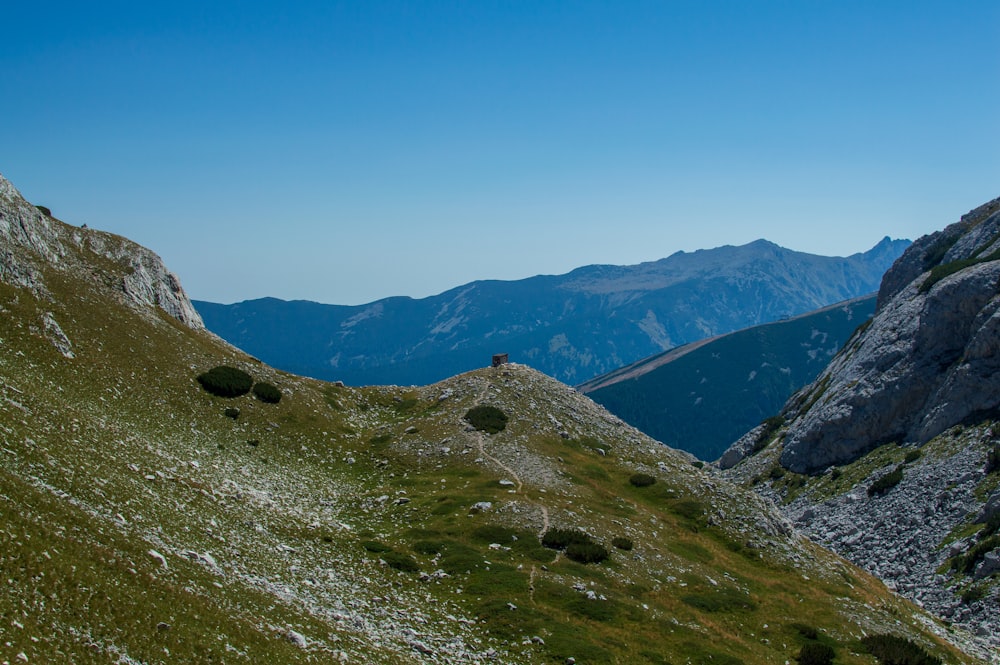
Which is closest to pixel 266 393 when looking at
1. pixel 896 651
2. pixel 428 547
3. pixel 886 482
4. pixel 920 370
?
pixel 428 547

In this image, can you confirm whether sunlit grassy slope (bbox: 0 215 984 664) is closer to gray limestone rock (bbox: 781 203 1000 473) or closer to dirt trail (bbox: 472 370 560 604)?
dirt trail (bbox: 472 370 560 604)

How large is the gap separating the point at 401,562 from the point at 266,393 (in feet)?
95.0

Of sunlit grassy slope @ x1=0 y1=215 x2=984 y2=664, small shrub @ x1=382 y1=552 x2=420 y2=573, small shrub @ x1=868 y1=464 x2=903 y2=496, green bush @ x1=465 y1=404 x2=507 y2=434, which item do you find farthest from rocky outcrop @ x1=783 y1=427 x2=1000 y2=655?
small shrub @ x1=382 y1=552 x2=420 y2=573

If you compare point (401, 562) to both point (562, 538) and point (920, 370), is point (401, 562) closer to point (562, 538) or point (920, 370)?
point (562, 538)

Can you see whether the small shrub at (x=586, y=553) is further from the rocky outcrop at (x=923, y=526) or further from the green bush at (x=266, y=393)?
the rocky outcrop at (x=923, y=526)

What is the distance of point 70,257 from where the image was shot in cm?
6906

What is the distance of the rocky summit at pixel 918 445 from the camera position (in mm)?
78438

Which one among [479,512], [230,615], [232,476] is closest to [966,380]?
[479,512]

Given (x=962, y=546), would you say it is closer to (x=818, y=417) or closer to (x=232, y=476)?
(x=818, y=417)

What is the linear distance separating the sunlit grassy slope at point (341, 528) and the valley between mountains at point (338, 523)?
7.3 inches

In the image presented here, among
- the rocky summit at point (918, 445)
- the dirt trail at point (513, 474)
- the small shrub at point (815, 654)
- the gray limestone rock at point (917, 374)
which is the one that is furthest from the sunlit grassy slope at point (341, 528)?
the gray limestone rock at point (917, 374)

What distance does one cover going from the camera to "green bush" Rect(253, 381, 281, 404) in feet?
217

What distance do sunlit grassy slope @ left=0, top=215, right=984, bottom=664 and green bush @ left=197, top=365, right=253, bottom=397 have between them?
931 mm

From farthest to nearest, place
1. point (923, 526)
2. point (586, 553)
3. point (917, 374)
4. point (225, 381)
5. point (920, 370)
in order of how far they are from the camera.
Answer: point (920, 370), point (917, 374), point (923, 526), point (225, 381), point (586, 553)
